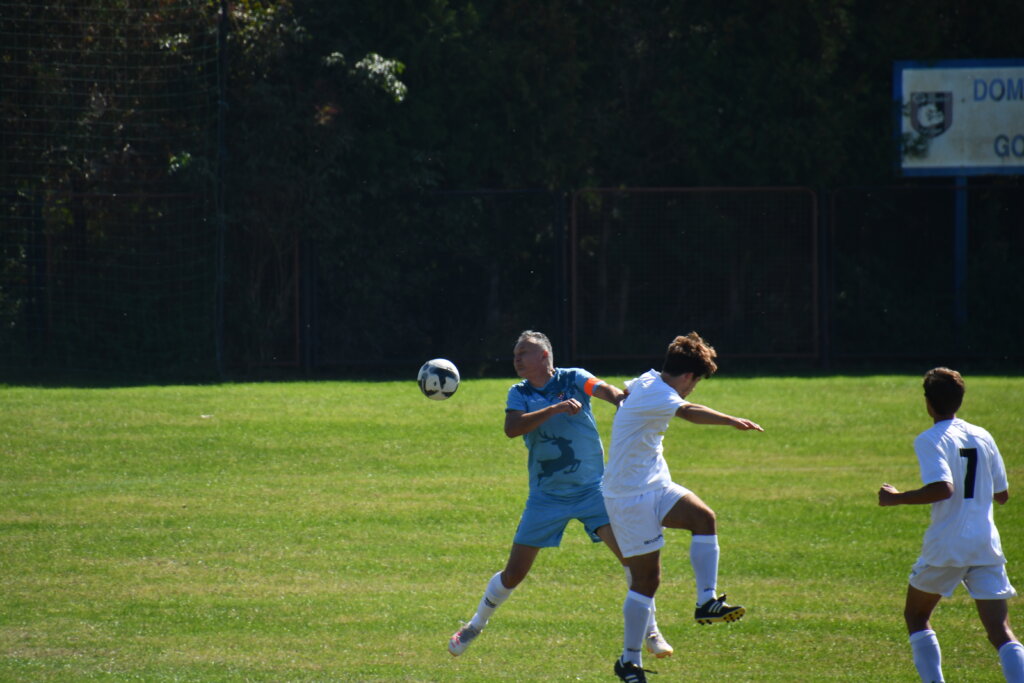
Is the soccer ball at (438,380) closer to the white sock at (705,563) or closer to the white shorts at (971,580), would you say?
the white sock at (705,563)

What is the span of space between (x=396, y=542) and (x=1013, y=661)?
6.58 meters

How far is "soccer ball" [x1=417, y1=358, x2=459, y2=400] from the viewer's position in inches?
382

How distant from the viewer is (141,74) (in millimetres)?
20500

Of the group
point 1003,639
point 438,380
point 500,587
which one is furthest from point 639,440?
point 438,380

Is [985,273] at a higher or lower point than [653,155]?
lower

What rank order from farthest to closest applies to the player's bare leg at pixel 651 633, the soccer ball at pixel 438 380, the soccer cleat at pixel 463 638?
the soccer ball at pixel 438 380, the soccer cleat at pixel 463 638, the player's bare leg at pixel 651 633

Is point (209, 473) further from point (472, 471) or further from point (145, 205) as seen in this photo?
point (145, 205)

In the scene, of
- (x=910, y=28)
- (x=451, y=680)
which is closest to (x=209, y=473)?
(x=451, y=680)

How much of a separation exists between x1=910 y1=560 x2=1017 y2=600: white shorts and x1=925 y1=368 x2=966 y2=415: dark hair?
0.86 m

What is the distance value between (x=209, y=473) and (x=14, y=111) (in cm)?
823

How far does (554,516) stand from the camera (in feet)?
26.8

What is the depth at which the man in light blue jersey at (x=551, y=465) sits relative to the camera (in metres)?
8.16

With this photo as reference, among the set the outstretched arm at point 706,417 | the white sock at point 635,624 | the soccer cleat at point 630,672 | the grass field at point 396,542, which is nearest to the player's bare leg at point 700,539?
the white sock at point 635,624

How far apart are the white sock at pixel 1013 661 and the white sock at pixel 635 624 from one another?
1.96 meters
